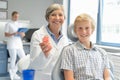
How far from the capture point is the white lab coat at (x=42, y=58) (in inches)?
73.1

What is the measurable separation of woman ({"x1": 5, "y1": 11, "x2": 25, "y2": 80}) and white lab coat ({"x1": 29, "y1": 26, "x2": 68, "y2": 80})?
2760 mm

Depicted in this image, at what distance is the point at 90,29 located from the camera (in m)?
1.72

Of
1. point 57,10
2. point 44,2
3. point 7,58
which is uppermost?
point 44,2

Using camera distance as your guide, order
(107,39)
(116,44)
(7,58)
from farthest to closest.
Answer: (7,58) → (107,39) → (116,44)

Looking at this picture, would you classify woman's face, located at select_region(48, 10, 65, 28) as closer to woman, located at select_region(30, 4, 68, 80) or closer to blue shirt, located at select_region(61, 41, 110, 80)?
woman, located at select_region(30, 4, 68, 80)

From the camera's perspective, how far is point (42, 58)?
1.84 meters

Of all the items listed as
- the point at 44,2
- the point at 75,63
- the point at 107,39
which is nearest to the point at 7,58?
the point at 44,2

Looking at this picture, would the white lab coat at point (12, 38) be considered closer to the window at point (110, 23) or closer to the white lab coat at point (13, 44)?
the white lab coat at point (13, 44)

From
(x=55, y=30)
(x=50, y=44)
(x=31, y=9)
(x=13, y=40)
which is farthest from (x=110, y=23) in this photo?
(x=50, y=44)

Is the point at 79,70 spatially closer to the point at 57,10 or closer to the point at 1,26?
the point at 57,10

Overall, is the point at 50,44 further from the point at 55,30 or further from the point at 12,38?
the point at 12,38

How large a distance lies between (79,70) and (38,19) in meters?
4.35

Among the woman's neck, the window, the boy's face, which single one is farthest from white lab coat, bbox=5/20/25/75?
the boy's face

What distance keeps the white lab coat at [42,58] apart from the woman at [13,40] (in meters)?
2.76
